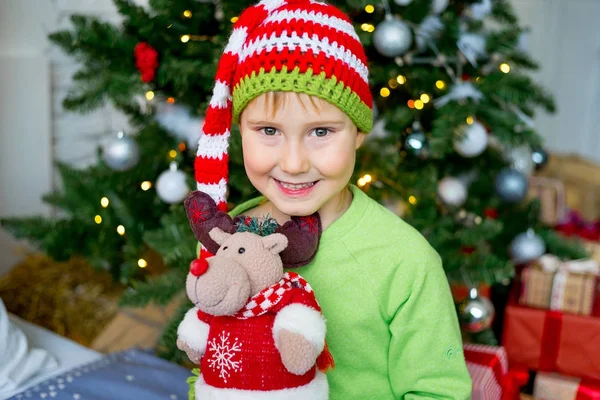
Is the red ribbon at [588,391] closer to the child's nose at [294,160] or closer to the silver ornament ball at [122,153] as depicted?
the child's nose at [294,160]

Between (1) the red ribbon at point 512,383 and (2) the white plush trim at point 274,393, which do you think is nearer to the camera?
(2) the white plush trim at point 274,393

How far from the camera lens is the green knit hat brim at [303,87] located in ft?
2.64

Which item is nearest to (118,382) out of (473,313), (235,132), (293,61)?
(235,132)

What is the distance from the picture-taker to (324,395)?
79 centimetres

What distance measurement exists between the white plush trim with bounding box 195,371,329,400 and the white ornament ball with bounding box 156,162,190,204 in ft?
2.47

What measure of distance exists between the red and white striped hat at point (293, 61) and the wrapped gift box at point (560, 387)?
1090mm

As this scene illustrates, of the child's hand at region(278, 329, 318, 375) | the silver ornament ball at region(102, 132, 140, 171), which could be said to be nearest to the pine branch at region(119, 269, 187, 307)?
the silver ornament ball at region(102, 132, 140, 171)

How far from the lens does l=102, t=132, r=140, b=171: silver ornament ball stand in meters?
1.58

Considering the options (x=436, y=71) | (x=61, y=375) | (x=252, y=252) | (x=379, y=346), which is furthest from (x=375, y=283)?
(x=436, y=71)

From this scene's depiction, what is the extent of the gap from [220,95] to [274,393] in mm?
448

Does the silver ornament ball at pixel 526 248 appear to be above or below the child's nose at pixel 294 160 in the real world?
below

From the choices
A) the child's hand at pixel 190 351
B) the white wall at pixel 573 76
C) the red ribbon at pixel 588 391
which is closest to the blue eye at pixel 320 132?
the child's hand at pixel 190 351

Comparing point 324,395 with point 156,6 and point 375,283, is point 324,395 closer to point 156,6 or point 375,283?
point 375,283

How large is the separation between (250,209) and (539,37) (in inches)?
117
